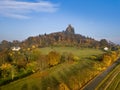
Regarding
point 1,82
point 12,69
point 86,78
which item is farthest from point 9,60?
point 86,78

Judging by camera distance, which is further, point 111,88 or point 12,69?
point 12,69

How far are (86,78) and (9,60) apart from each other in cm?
3916

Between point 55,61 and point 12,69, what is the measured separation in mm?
23507

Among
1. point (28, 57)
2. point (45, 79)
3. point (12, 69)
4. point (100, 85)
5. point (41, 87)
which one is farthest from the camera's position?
point (28, 57)

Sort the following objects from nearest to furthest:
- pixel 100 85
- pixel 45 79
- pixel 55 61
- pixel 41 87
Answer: pixel 41 87 → pixel 100 85 → pixel 45 79 → pixel 55 61

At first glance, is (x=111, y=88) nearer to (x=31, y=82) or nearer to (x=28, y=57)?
(x=31, y=82)

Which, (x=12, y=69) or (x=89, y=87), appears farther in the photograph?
(x=12, y=69)

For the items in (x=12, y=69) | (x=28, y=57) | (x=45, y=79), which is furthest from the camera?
(x=28, y=57)

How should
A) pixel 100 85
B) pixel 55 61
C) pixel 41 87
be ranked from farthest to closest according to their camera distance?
1. pixel 55 61
2. pixel 100 85
3. pixel 41 87

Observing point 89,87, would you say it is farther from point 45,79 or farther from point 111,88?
point 45,79

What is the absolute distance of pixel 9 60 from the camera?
84438 mm

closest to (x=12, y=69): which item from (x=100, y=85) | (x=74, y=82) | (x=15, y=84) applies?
(x=15, y=84)

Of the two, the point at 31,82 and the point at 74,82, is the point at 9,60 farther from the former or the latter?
the point at 74,82

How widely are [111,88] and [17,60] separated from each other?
41.7m
